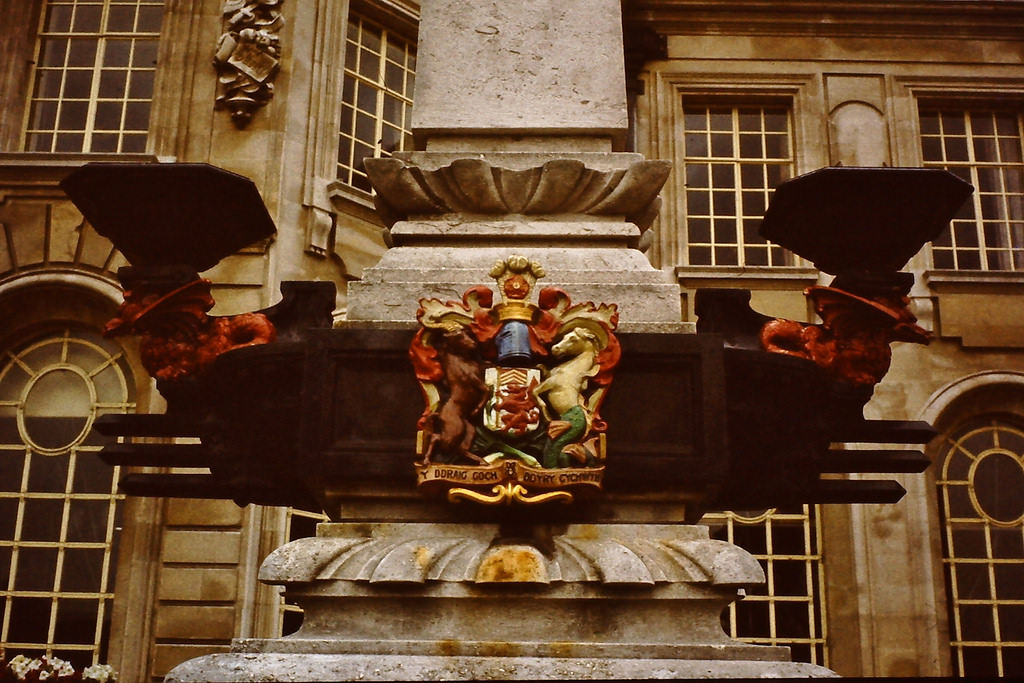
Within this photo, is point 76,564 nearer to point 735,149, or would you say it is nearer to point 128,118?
point 128,118

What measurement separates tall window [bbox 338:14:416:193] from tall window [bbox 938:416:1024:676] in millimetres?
Result: 7896

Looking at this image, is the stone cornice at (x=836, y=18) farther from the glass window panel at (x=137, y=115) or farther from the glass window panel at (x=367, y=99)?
the glass window panel at (x=137, y=115)

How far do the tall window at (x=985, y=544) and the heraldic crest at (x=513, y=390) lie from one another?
446 inches

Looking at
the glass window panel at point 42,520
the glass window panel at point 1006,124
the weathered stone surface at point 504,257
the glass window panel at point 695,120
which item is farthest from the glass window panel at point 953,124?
the weathered stone surface at point 504,257

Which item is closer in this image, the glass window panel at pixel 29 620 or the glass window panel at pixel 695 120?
the glass window panel at pixel 29 620

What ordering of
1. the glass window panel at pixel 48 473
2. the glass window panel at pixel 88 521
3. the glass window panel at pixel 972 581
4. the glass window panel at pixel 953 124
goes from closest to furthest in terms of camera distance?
the glass window panel at pixel 88 521 → the glass window panel at pixel 48 473 → the glass window panel at pixel 972 581 → the glass window panel at pixel 953 124

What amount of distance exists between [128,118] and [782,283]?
27.1 feet

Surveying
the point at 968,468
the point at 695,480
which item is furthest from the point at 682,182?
the point at 695,480

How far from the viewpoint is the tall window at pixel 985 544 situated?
13289mm

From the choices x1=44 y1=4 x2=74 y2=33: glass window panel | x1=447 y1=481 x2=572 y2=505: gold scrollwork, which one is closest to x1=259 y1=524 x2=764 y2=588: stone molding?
x1=447 y1=481 x2=572 y2=505: gold scrollwork

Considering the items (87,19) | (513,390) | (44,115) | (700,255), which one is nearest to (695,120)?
(700,255)

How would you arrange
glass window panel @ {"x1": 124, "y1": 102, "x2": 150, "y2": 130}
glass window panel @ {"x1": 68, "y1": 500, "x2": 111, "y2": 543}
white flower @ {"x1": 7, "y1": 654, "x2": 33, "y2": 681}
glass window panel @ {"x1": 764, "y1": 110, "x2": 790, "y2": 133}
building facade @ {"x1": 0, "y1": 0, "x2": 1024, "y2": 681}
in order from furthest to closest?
glass window panel @ {"x1": 764, "y1": 110, "x2": 790, "y2": 133}, glass window panel @ {"x1": 124, "y1": 102, "x2": 150, "y2": 130}, glass window panel @ {"x1": 68, "y1": 500, "x2": 111, "y2": 543}, building facade @ {"x1": 0, "y1": 0, "x2": 1024, "y2": 681}, white flower @ {"x1": 7, "y1": 654, "x2": 33, "y2": 681}

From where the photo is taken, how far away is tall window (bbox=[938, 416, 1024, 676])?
13.3 m

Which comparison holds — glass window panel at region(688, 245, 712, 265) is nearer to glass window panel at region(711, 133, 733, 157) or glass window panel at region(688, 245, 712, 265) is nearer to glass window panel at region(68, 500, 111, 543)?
glass window panel at region(711, 133, 733, 157)
